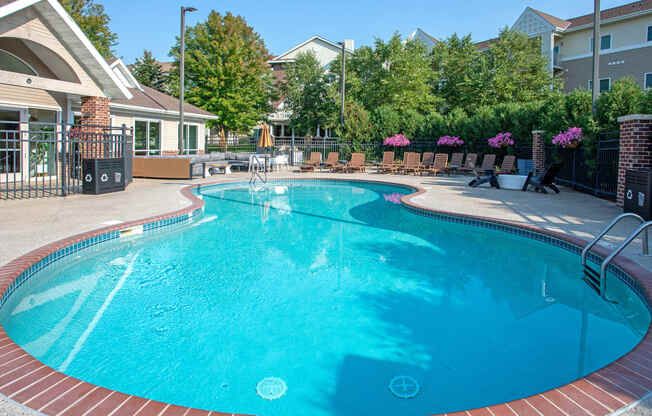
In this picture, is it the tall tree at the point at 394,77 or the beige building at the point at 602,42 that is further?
the tall tree at the point at 394,77

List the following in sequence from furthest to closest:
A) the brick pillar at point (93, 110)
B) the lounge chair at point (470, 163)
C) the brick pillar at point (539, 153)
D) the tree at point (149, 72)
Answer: the tree at point (149, 72), the lounge chair at point (470, 163), the brick pillar at point (539, 153), the brick pillar at point (93, 110)

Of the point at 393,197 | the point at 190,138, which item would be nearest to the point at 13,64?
the point at 393,197

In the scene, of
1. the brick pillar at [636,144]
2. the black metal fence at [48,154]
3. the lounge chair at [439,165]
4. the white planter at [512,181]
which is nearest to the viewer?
the brick pillar at [636,144]

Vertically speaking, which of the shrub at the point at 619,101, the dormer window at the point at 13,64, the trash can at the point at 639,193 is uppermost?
the dormer window at the point at 13,64

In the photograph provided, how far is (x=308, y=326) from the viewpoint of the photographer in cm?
472

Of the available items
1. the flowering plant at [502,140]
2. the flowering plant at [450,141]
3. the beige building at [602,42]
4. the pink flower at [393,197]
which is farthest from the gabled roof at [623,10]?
the pink flower at [393,197]

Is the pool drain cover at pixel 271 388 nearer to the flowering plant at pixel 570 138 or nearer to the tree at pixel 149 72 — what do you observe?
the flowering plant at pixel 570 138

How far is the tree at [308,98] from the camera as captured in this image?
3139 cm

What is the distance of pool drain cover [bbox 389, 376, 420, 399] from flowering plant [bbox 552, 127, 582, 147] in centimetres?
1174

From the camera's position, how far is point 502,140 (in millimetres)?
19109

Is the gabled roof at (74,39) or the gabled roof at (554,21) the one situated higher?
the gabled roof at (554,21)

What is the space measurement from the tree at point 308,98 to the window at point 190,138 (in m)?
8.18

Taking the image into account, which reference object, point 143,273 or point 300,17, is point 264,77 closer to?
point 300,17

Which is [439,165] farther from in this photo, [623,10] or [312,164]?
[623,10]
